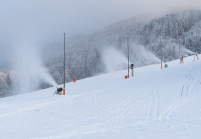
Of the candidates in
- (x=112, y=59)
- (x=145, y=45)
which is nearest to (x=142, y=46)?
(x=145, y=45)

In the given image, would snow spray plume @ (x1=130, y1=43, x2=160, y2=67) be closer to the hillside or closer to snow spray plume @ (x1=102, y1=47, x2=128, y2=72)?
the hillside

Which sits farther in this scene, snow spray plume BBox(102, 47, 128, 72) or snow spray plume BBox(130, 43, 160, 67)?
snow spray plume BBox(102, 47, 128, 72)

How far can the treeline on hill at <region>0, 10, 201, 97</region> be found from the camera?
3595 inches

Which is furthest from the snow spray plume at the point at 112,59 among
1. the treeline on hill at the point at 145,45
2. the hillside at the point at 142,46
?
the treeline on hill at the point at 145,45

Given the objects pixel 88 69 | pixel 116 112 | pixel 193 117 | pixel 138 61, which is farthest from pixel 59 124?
pixel 88 69

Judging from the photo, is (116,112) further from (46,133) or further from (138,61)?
(138,61)

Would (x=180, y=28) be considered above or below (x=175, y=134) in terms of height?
above

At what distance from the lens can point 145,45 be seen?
121 m

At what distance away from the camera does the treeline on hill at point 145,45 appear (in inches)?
3595

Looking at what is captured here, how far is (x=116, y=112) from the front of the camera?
9734mm

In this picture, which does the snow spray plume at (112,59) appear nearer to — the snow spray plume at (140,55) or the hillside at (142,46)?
the hillside at (142,46)

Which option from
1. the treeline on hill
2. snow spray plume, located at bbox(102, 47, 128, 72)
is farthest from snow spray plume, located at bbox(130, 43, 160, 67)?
snow spray plume, located at bbox(102, 47, 128, 72)

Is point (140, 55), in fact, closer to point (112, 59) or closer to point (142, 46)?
point (142, 46)

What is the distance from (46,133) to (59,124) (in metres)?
1.23
